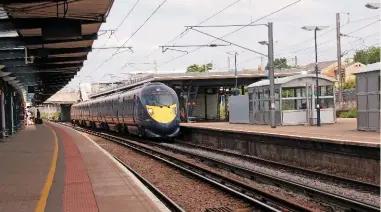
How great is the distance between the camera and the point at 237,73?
52875 millimetres

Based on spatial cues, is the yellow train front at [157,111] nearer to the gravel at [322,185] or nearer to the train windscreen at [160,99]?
the train windscreen at [160,99]

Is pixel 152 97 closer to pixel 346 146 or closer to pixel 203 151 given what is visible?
pixel 203 151

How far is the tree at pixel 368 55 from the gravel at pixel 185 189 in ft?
292

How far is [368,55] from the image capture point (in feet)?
348

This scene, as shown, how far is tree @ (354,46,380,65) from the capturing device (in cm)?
9914

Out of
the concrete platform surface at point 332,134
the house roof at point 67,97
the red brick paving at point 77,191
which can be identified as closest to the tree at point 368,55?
the house roof at point 67,97

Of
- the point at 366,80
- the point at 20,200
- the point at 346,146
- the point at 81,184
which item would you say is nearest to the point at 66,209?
the point at 20,200

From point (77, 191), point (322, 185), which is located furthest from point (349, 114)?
point (77, 191)

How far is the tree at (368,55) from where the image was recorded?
99.1 metres

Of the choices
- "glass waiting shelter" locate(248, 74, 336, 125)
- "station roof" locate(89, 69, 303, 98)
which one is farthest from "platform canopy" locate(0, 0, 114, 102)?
"station roof" locate(89, 69, 303, 98)

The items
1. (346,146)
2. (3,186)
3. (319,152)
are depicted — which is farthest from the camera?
(319,152)

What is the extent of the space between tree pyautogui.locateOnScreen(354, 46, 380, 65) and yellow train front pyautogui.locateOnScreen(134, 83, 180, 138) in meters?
78.9

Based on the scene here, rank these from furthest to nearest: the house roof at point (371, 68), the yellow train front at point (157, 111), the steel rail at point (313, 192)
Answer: the yellow train front at point (157, 111) < the house roof at point (371, 68) < the steel rail at point (313, 192)

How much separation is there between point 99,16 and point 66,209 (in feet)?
32.4
